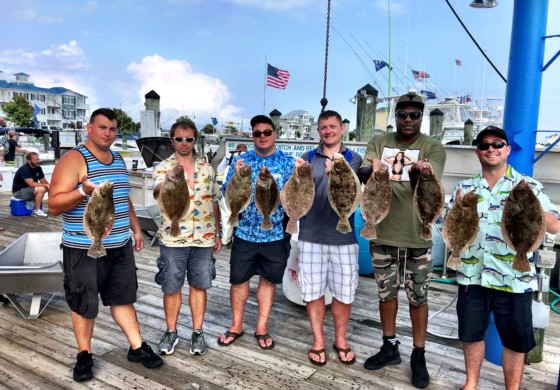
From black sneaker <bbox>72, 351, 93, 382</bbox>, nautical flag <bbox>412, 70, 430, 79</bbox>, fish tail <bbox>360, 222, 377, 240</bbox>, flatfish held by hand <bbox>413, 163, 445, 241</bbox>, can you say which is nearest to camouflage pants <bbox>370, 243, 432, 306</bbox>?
fish tail <bbox>360, 222, 377, 240</bbox>

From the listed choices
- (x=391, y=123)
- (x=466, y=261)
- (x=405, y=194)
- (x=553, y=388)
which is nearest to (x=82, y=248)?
(x=405, y=194)

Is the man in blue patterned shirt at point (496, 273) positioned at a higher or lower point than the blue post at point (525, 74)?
lower

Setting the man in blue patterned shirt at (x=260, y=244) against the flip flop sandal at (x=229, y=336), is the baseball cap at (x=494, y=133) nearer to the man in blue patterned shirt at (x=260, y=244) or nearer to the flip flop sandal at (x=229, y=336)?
the man in blue patterned shirt at (x=260, y=244)

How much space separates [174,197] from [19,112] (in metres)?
64.5

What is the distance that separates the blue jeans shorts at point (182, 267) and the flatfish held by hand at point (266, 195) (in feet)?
2.31

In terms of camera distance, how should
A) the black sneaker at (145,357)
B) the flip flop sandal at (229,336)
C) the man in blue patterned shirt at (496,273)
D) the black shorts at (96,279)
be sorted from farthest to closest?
1. the flip flop sandal at (229,336)
2. the black sneaker at (145,357)
3. the black shorts at (96,279)
4. the man in blue patterned shirt at (496,273)

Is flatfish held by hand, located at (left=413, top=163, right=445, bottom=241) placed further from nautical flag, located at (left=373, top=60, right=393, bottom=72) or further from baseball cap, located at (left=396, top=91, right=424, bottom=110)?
nautical flag, located at (left=373, top=60, right=393, bottom=72)

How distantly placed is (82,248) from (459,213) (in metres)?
2.77

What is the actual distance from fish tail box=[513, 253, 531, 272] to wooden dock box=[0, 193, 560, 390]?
138cm

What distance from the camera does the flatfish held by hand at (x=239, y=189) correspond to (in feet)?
10.7

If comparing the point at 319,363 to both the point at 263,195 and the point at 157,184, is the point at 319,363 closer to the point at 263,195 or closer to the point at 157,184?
the point at 263,195

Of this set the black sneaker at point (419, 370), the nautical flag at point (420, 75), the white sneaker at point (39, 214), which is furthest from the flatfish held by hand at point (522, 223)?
the nautical flag at point (420, 75)

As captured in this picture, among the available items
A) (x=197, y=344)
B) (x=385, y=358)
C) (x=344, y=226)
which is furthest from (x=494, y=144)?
(x=197, y=344)

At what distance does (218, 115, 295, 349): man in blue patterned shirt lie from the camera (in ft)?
11.9
